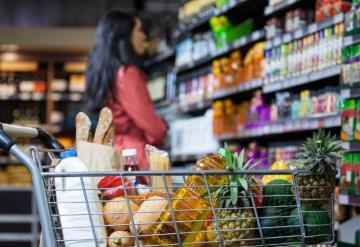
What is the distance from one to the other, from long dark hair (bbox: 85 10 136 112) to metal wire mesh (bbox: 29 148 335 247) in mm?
2726

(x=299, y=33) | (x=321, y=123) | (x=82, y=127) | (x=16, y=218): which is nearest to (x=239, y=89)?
(x=299, y=33)

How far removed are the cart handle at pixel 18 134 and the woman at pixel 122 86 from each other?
2.06 m

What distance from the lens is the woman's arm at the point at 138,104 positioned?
4582 mm

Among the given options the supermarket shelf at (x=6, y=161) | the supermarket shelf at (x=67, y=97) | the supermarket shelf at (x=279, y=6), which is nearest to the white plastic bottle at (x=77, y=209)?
the supermarket shelf at (x=279, y=6)

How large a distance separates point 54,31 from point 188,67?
425 cm

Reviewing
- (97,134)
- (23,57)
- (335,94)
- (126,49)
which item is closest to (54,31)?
(23,57)

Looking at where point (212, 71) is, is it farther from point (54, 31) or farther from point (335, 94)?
point (54, 31)

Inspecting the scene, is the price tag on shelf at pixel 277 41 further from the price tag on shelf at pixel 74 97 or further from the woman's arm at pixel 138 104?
the price tag on shelf at pixel 74 97

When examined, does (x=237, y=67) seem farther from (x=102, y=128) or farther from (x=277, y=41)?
(x=102, y=128)

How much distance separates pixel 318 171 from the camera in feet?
6.61

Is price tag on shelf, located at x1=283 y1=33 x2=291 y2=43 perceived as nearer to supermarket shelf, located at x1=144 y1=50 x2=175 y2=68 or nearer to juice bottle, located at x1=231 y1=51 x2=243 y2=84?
juice bottle, located at x1=231 y1=51 x2=243 y2=84

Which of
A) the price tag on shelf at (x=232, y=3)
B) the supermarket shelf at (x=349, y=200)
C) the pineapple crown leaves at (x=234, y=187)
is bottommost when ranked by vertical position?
the supermarket shelf at (x=349, y=200)

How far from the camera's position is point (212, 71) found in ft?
20.9

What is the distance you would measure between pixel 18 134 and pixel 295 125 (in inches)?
101
